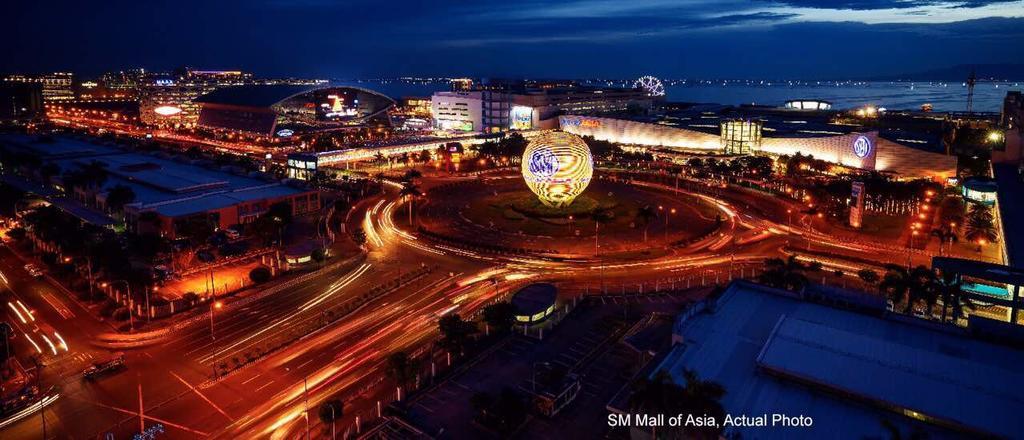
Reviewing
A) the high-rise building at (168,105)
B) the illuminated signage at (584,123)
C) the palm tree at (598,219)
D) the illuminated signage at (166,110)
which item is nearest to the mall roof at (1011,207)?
the palm tree at (598,219)

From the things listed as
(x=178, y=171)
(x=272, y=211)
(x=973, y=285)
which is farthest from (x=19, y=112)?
(x=973, y=285)

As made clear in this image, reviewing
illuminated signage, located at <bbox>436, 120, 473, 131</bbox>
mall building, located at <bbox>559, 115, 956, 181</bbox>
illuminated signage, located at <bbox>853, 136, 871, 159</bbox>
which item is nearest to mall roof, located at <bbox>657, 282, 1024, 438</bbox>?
mall building, located at <bbox>559, 115, 956, 181</bbox>

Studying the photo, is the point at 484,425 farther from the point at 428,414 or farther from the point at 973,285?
the point at 973,285

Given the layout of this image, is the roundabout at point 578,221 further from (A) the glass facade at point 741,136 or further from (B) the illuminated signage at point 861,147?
(A) the glass facade at point 741,136

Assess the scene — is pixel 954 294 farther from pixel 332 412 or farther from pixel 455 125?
pixel 455 125

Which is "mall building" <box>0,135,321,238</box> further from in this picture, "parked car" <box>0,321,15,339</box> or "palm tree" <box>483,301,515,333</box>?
"palm tree" <box>483,301,515,333</box>
